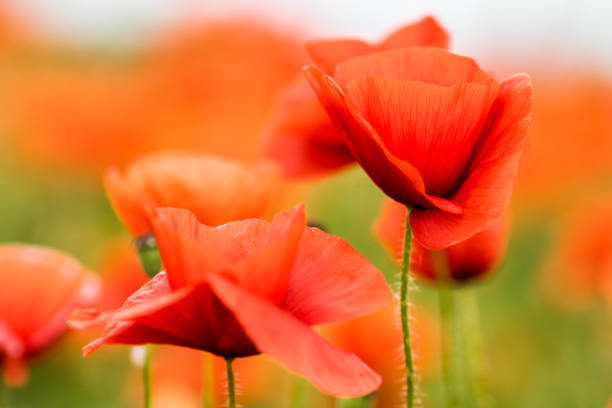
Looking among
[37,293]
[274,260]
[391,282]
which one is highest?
[274,260]

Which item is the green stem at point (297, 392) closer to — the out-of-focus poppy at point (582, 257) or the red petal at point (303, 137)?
the red petal at point (303, 137)

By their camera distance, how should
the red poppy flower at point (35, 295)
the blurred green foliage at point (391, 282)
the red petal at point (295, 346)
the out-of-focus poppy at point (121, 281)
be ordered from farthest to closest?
the blurred green foliage at point (391, 282) < the out-of-focus poppy at point (121, 281) < the red poppy flower at point (35, 295) < the red petal at point (295, 346)

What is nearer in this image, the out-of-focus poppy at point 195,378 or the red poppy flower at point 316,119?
the red poppy flower at point 316,119

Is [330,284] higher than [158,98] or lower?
higher

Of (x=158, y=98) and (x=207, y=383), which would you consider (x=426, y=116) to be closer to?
(x=207, y=383)

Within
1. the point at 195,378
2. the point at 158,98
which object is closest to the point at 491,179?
the point at 195,378

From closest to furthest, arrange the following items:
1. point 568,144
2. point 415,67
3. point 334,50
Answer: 1. point 415,67
2. point 334,50
3. point 568,144

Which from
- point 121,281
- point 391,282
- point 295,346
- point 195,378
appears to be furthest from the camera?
point 391,282

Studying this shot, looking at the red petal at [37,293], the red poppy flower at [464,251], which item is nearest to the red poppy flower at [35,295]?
the red petal at [37,293]
